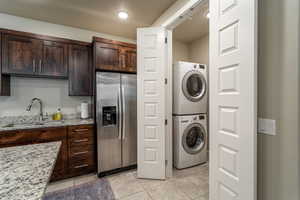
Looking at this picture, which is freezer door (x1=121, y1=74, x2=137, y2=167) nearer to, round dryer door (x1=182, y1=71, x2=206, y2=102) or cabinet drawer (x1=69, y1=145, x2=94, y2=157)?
cabinet drawer (x1=69, y1=145, x2=94, y2=157)

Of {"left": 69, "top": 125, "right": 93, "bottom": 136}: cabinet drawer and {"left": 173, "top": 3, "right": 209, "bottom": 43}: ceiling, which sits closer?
{"left": 69, "top": 125, "right": 93, "bottom": 136}: cabinet drawer

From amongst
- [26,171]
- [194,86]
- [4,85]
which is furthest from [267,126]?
[4,85]

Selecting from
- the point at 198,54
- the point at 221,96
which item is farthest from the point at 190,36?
the point at 221,96

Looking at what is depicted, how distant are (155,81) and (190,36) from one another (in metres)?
2.02

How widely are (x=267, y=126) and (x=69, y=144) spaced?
8.36 feet

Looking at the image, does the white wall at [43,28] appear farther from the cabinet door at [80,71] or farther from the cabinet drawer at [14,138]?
the cabinet drawer at [14,138]

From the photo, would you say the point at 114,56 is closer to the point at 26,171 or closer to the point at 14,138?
the point at 14,138

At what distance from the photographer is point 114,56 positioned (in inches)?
97.3

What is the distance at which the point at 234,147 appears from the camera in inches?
44.6

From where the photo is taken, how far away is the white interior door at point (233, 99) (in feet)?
3.29

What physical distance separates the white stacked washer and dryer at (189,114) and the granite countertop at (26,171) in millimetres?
1982

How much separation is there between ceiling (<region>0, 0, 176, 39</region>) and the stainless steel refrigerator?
1.05m

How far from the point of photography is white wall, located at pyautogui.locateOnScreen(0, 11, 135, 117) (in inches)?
95.5

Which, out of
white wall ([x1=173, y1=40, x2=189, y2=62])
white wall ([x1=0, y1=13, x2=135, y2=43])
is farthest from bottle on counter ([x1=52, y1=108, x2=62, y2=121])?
white wall ([x1=173, y1=40, x2=189, y2=62])
